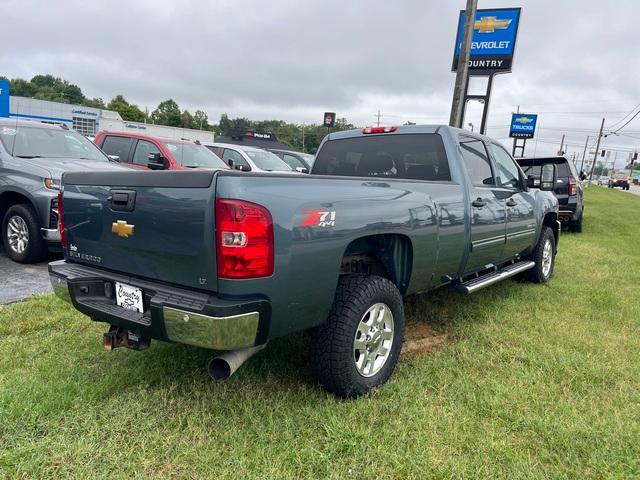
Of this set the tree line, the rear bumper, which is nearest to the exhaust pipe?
the rear bumper

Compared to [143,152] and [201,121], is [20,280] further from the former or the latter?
[201,121]

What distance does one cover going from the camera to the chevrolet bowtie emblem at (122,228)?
2.55m

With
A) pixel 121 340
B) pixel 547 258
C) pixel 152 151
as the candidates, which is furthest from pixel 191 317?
pixel 152 151

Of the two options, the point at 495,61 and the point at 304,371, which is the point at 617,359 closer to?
the point at 304,371

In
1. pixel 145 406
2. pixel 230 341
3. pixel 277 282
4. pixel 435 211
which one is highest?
pixel 435 211

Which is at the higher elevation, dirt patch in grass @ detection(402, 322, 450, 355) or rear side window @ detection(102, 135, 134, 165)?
rear side window @ detection(102, 135, 134, 165)

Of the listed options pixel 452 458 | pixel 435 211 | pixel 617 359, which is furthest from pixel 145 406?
pixel 617 359

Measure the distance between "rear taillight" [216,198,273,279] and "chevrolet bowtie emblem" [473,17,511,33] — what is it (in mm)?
16264

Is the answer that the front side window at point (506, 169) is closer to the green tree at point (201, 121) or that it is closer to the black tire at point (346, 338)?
the black tire at point (346, 338)

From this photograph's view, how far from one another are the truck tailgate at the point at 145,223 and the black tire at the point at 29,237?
2.75m

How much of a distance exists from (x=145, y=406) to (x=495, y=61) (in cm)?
1608

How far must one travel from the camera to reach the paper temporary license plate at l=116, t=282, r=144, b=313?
8.25 ft

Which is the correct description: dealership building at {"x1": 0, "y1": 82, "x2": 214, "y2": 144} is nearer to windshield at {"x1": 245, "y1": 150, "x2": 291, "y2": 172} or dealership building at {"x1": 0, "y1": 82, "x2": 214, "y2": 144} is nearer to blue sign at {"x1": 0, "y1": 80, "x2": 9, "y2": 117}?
blue sign at {"x1": 0, "y1": 80, "x2": 9, "y2": 117}

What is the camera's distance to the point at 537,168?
10.5 m
